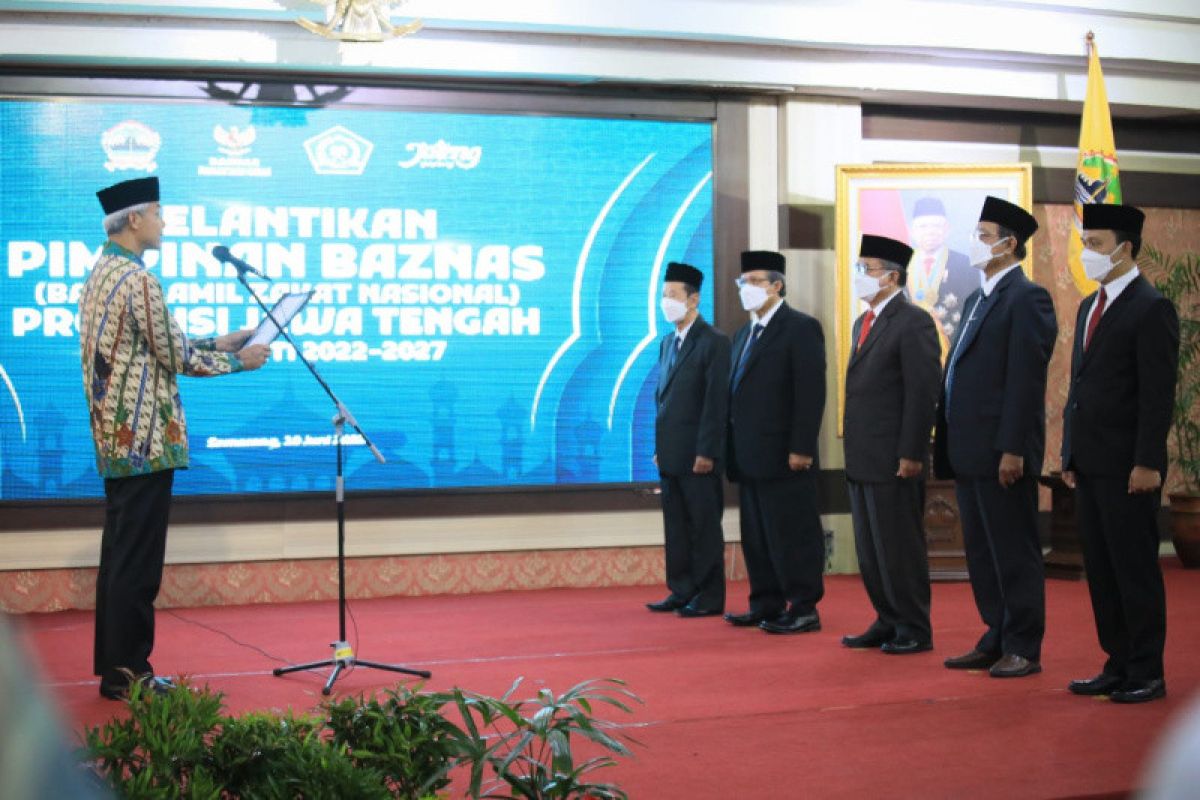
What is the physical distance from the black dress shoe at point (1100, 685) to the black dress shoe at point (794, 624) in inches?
62.3

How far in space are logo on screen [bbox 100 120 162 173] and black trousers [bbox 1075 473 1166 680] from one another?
182 inches

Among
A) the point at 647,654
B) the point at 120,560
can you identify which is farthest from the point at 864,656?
the point at 120,560

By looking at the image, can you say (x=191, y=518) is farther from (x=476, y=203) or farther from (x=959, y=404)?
(x=959, y=404)

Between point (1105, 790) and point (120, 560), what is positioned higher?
point (120, 560)

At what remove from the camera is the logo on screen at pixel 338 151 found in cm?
704

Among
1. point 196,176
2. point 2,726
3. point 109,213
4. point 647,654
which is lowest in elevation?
point 647,654

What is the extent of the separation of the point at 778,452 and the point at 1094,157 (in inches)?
129

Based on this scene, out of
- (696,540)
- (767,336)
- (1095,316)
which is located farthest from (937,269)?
(1095,316)

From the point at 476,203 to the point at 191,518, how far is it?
210 centimetres

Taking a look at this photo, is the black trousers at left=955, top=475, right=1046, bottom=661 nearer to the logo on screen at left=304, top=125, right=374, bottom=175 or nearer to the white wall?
the white wall

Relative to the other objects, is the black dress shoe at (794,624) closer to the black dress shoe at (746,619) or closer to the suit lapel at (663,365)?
the black dress shoe at (746,619)

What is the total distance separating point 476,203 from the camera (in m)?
7.25

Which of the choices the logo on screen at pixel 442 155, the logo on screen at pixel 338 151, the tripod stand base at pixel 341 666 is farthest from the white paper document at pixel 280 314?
the logo on screen at pixel 442 155

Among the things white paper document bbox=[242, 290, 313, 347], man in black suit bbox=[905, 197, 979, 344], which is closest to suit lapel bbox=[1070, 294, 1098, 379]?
white paper document bbox=[242, 290, 313, 347]
